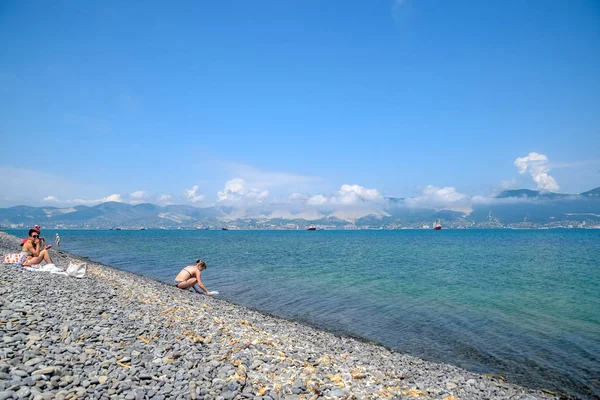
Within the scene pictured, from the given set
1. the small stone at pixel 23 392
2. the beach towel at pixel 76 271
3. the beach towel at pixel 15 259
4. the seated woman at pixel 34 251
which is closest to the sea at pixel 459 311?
the beach towel at pixel 76 271

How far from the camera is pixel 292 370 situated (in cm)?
868

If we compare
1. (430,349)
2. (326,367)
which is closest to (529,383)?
(430,349)

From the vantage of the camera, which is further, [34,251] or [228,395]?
[34,251]

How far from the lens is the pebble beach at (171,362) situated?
672cm

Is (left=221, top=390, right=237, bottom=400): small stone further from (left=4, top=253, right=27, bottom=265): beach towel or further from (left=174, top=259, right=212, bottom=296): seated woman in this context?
(left=4, top=253, right=27, bottom=265): beach towel

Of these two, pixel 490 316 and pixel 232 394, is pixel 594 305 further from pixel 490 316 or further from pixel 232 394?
pixel 232 394

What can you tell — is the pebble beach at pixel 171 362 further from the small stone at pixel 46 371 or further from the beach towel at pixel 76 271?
the beach towel at pixel 76 271

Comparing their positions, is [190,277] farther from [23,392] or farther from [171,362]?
[23,392]

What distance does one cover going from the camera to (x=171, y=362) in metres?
8.05

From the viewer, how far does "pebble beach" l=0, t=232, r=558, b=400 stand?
265 inches

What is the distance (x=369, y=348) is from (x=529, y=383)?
219 inches

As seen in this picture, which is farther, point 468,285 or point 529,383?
point 468,285

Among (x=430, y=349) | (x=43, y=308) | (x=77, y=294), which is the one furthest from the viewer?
(x=430, y=349)

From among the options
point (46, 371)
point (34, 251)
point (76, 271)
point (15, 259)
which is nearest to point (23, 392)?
point (46, 371)
